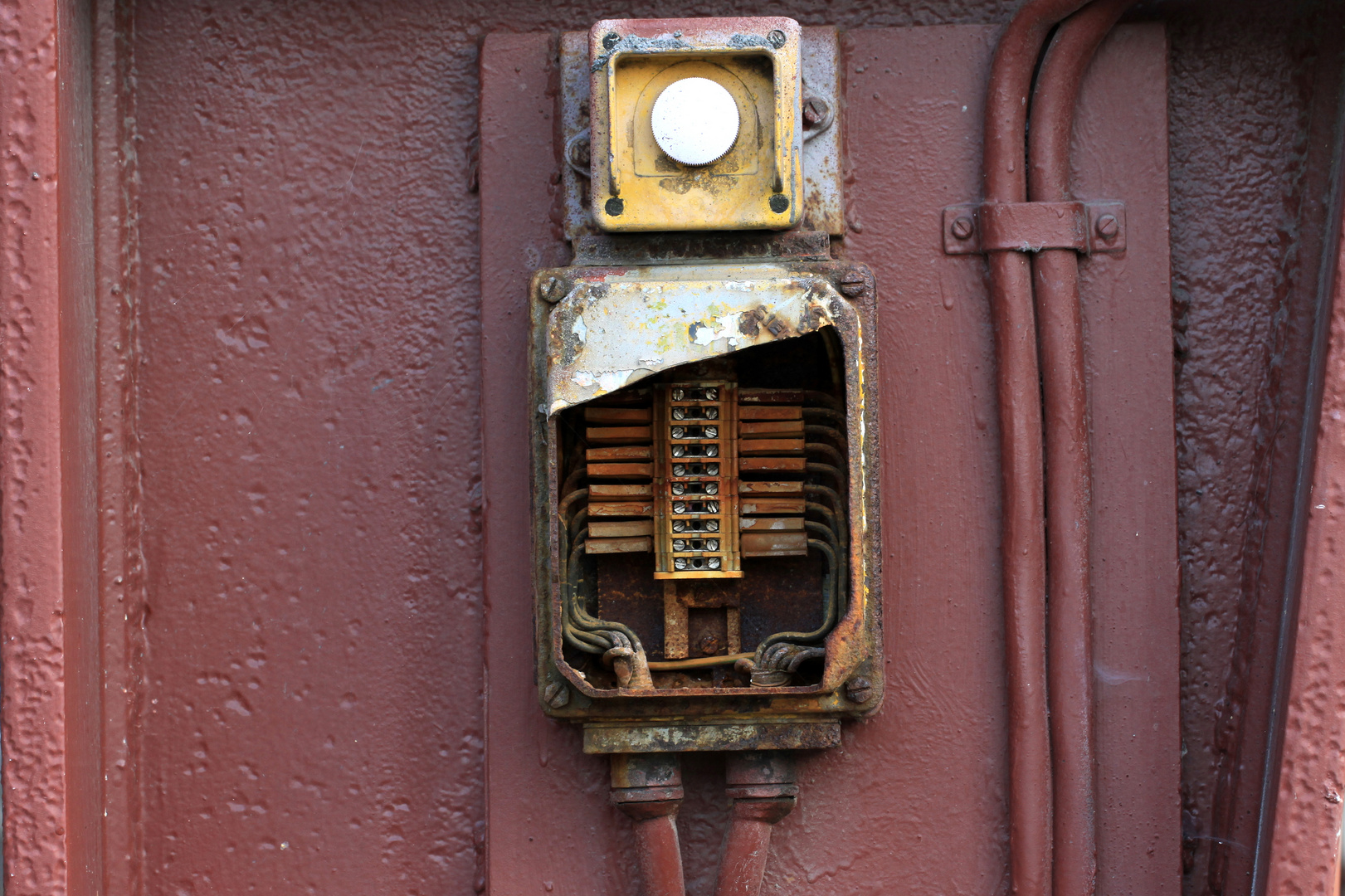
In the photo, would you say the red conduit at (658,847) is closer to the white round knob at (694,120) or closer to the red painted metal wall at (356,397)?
the red painted metal wall at (356,397)

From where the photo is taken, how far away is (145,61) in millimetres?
1219

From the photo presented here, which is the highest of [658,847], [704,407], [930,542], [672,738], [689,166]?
[689,166]

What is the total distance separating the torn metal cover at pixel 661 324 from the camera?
1.08 metres

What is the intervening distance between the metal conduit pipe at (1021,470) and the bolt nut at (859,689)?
15cm

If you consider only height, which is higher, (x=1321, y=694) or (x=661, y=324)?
(x=661, y=324)

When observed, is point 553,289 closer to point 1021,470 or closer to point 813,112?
point 813,112

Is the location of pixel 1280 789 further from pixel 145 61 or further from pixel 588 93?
pixel 145 61

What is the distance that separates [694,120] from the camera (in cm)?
107

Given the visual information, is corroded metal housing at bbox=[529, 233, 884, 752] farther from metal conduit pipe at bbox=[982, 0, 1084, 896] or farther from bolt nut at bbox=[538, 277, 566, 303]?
metal conduit pipe at bbox=[982, 0, 1084, 896]

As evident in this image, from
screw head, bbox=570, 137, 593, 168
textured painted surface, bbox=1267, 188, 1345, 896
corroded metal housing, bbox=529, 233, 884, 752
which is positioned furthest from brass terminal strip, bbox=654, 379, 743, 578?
textured painted surface, bbox=1267, 188, 1345, 896

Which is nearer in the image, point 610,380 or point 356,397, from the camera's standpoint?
point 610,380

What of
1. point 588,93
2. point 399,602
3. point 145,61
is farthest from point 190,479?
point 588,93

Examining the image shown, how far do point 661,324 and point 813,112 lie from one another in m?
0.30

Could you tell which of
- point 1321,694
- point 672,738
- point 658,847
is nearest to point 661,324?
point 672,738
